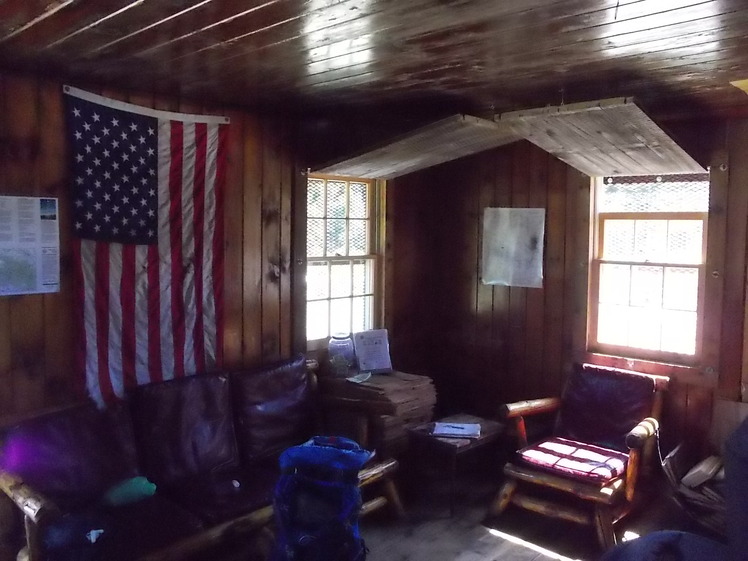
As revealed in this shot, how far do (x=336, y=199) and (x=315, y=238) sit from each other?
0.34 metres

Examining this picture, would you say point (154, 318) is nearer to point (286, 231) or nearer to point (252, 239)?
point (252, 239)

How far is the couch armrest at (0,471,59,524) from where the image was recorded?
249 cm

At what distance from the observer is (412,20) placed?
219 cm

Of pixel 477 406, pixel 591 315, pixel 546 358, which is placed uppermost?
pixel 591 315

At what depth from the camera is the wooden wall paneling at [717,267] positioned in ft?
13.0

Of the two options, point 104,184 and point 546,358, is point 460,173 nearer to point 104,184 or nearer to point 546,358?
point 546,358

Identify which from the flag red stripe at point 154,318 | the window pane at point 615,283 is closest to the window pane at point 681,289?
the window pane at point 615,283

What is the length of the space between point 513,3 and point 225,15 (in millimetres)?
907

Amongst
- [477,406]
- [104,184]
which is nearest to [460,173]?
[477,406]

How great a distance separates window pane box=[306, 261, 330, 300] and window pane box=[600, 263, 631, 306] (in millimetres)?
1874

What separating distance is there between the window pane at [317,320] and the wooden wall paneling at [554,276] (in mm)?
1561

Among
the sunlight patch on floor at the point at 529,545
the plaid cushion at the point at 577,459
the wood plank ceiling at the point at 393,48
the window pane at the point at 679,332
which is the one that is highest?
the wood plank ceiling at the point at 393,48

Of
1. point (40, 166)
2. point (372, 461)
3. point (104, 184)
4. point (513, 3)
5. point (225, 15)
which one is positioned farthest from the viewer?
point (372, 461)

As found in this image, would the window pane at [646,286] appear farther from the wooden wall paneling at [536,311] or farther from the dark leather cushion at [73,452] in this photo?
the dark leather cushion at [73,452]
